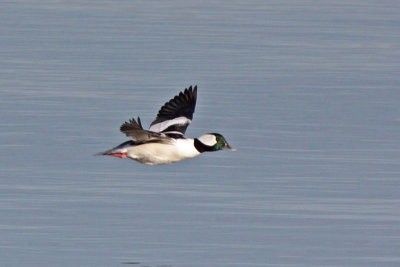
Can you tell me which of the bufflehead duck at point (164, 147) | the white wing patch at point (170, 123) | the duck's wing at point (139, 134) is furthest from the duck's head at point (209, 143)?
the white wing patch at point (170, 123)

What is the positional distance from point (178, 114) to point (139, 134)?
1.81 metres

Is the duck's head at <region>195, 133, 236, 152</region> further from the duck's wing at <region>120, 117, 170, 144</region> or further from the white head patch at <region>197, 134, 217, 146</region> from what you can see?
the duck's wing at <region>120, 117, 170, 144</region>

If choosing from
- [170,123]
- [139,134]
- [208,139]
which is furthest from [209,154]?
[139,134]

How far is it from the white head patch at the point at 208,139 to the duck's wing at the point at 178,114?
589 mm

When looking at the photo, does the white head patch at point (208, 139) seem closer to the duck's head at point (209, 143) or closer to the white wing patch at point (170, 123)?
the duck's head at point (209, 143)

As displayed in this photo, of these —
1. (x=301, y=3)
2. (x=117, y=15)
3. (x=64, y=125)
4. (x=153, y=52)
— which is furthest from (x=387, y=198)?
(x=301, y=3)

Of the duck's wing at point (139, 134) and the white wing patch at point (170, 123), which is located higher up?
the white wing patch at point (170, 123)

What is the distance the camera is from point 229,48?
1035 inches

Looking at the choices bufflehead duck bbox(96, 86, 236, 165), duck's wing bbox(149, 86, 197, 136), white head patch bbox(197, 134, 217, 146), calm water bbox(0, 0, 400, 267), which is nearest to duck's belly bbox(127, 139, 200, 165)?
bufflehead duck bbox(96, 86, 236, 165)

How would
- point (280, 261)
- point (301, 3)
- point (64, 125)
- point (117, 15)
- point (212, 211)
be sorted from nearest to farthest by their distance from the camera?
point (280, 261) < point (212, 211) < point (64, 125) < point (117, 15) < point (301, 3)

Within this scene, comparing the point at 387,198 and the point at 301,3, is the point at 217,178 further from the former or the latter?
the point at 301,3

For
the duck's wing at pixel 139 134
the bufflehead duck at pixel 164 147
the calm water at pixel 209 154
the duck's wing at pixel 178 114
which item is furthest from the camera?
the duck's wing at pixel 178 114

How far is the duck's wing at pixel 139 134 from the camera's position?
11.7 m

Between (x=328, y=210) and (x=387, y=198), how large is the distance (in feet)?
2.66
